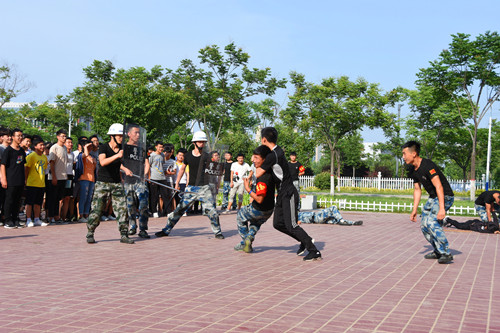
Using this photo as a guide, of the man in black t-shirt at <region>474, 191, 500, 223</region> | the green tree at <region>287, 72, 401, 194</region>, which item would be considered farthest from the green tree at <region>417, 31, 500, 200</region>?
the man in black t-shirt at <region>474, 191, 500, 223</region>

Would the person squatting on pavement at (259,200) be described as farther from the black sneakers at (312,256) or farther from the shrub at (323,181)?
the shrub at (323,181)

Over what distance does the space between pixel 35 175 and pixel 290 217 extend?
263 inches

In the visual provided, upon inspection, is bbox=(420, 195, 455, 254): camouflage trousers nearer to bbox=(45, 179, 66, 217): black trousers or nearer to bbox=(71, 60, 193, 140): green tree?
bbox=(45, 179, 66, 217): black trousers

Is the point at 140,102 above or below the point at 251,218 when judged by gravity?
above

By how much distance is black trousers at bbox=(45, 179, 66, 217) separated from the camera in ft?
41.4

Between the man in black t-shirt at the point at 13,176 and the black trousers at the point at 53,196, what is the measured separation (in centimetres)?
103

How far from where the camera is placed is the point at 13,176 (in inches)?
452

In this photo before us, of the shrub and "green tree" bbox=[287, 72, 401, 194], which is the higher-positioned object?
"green tree" bbox=[287, 72, 401, 194]

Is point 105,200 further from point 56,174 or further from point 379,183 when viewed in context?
point 379,183

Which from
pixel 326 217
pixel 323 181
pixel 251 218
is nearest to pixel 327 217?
pixel 326 217

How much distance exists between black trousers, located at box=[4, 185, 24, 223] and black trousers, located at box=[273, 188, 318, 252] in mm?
6346

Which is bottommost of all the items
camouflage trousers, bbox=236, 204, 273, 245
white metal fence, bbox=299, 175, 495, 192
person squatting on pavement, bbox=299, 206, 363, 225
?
person squatting on pavement, bbox=299, 206, 363, 225

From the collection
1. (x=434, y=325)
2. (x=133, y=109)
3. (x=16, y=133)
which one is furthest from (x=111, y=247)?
(x=133, y=109)

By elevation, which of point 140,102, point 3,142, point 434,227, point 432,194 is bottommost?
point 434,227
